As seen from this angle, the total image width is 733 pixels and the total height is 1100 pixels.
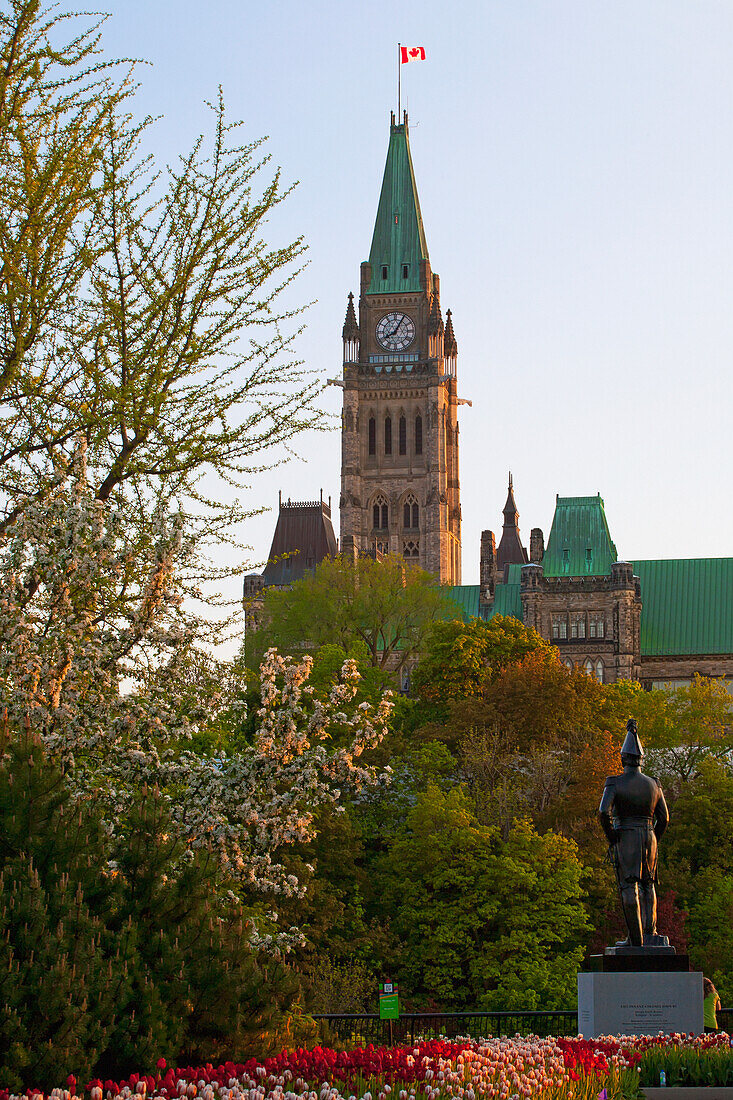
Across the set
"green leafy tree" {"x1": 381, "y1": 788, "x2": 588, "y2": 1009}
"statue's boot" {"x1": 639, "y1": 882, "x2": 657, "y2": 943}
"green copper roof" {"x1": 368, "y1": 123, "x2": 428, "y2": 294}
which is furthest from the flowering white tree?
"green copper roof" {"x1": 368, "y1": 123, "x2": 428, "y2": 294}

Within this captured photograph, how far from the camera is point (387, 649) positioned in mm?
71250

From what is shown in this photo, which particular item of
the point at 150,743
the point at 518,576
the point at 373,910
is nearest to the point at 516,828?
the point at 373,910

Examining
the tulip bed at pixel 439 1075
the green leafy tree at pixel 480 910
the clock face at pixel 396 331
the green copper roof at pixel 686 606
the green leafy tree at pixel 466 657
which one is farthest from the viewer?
the clock face at pixel 396 331

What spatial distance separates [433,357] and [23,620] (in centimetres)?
10340

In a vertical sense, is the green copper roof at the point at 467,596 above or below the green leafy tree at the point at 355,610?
above

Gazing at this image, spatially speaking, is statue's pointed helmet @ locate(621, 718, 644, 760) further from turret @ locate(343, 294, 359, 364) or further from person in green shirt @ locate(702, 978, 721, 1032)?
turret @ locate(343, 294, 359, 364)

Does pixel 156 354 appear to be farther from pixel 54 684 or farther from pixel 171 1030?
pixel 171 1030

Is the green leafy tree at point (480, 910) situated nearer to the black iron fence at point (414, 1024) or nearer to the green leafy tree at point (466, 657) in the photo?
the green leafy tree at point (466, 657)

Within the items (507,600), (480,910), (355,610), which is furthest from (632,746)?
(507,600)

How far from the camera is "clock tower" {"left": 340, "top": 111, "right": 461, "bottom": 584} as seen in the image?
110 m

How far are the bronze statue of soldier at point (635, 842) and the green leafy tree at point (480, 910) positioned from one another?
21.0 metres

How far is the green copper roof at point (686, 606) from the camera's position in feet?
290

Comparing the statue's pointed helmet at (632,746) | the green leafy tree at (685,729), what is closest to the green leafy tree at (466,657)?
the green leafy tree at (685,729)

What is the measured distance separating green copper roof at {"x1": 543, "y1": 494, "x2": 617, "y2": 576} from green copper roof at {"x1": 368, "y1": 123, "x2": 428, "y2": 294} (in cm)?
3225
